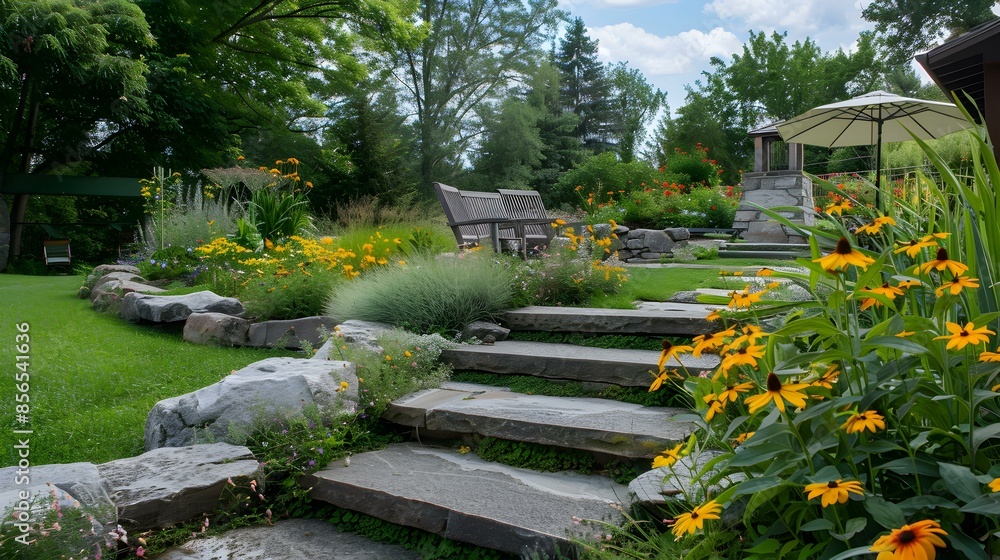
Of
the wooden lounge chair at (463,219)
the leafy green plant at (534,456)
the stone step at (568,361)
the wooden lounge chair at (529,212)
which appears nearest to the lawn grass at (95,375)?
the stone step at (568,361)

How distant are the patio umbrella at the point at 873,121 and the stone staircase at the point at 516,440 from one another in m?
4.64

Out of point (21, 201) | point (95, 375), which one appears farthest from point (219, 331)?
point (21, 201)

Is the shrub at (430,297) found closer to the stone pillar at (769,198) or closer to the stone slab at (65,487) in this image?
the stone slab at (65,487)

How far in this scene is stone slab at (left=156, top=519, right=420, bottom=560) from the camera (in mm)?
2465

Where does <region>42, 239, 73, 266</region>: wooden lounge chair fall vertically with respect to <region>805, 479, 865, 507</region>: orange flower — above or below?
above

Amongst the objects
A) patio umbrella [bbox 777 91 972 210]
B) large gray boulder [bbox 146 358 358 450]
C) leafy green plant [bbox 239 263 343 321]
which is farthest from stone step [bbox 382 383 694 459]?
patio umbrella [bbox 777 91 972 210]

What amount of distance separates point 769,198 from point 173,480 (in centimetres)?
1218

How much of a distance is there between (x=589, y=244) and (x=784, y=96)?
27.5 metres

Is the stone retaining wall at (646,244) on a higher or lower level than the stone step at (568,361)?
higher

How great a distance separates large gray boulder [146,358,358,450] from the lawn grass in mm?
245

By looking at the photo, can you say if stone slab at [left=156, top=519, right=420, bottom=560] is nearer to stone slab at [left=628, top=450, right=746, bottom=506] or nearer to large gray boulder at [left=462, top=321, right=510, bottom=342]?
stone slab at [left=628, top=450, right=746, bottom=506]

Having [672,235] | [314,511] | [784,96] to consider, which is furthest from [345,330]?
[784,96]

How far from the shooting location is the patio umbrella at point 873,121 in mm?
6988

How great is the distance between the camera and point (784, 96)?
30109mm
